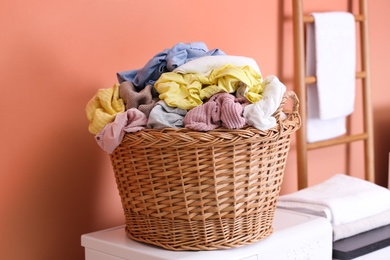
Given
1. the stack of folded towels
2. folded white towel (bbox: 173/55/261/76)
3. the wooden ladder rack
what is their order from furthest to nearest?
1. the wooden ladder rack
2. the stack of folded towels
3. folded white towel (bbox: 173/55/261/76)

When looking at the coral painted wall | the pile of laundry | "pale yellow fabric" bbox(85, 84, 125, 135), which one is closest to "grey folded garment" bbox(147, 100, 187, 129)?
the pile of laundry

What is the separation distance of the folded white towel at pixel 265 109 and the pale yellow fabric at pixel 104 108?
0.28 metres

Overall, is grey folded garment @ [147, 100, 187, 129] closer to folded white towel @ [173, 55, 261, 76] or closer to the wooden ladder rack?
folded white towel @ [173, 55, 261, 76]

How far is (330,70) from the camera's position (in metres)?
2.16

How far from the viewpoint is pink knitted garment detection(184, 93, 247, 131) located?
1.22 metres

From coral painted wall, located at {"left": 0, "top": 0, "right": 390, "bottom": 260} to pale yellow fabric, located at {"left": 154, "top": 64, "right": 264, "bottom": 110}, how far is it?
309 millimetres

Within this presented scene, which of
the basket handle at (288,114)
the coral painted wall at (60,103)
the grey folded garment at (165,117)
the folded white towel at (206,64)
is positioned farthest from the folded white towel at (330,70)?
the grey folded garment at (165,117)

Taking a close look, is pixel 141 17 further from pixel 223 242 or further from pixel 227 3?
pixel 223 242

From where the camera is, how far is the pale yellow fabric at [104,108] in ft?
4.42

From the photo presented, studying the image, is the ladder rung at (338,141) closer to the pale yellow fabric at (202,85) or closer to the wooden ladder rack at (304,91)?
the wooden ladder rack at (304,91)

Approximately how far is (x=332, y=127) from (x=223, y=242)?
1.05 m

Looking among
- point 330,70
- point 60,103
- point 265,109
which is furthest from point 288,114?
point 330,70

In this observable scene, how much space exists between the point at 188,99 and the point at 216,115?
0.09 meters

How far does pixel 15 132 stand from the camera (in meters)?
1.45
